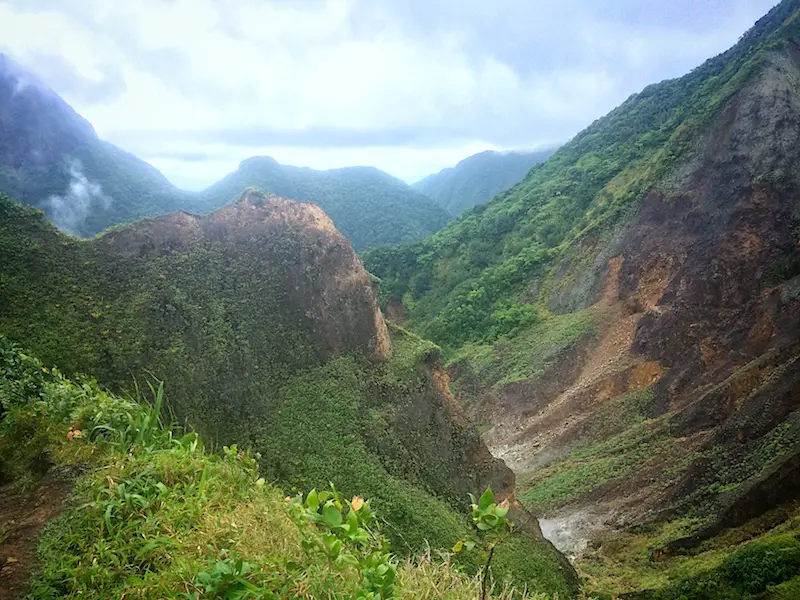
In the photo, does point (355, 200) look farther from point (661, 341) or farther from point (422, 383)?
point (422, 383)

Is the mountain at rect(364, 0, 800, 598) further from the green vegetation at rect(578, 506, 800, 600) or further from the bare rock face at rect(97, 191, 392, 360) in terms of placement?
the bare rock face at rect(97, 191, 392, 360)

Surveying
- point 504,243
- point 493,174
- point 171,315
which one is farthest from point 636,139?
point 493,174

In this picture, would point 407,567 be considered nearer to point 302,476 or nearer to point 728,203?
point 302,476

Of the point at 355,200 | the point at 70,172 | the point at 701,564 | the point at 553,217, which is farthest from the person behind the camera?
the point at 355,200

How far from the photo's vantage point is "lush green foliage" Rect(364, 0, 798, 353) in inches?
1399

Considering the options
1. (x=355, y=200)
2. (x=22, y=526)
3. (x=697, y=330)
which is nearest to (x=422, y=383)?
(x=22, y=526)

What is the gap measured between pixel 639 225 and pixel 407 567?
32513 mm

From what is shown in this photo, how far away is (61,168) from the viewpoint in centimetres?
4394

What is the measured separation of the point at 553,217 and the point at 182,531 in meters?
43.1

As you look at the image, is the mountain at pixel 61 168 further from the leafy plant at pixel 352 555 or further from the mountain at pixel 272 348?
the leafy plant at pixel 352 555

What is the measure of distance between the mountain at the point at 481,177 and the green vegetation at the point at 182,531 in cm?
9558

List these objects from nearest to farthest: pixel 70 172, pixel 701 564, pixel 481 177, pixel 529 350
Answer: pixel 701 564 → pixel 529 350 → pixel 70 172 → pixel 481 177

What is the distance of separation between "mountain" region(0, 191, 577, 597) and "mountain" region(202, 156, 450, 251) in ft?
185

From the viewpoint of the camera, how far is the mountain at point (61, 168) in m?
39.6
